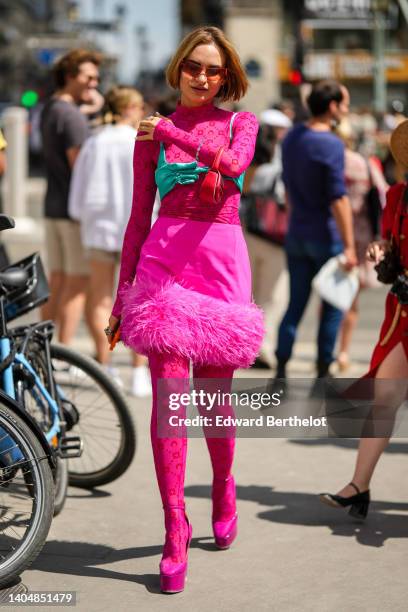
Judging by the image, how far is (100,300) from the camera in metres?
7.67

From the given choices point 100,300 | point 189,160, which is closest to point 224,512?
point 189,160

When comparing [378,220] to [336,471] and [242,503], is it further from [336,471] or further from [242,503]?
[242,503]

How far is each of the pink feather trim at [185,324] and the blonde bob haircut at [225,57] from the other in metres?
→ 0.73

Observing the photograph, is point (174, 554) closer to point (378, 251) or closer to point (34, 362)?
point (34, 362)

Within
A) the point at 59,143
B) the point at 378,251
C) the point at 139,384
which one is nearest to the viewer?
the point at 378,251

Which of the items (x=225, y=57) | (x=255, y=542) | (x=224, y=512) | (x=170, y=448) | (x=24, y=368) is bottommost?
(x=255, y=542)

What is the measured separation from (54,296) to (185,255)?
3854 millimetres

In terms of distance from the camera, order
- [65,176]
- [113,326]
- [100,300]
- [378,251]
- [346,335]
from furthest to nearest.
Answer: [346,335]
[65,176]
[100,300]
[378,251]
[113,326]

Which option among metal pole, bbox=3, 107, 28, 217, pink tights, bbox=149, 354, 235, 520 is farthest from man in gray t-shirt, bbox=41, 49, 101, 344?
metal pole, bbox=3, 107, 28, 217

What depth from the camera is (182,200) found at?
4281mm

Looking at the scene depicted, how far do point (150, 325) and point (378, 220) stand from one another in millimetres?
3980

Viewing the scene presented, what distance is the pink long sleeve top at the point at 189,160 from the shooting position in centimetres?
415

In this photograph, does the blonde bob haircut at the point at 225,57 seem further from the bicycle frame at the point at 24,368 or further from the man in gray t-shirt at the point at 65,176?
the man in gray t-shirt at the point at 65,176

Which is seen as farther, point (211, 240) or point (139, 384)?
point (139, 384)
